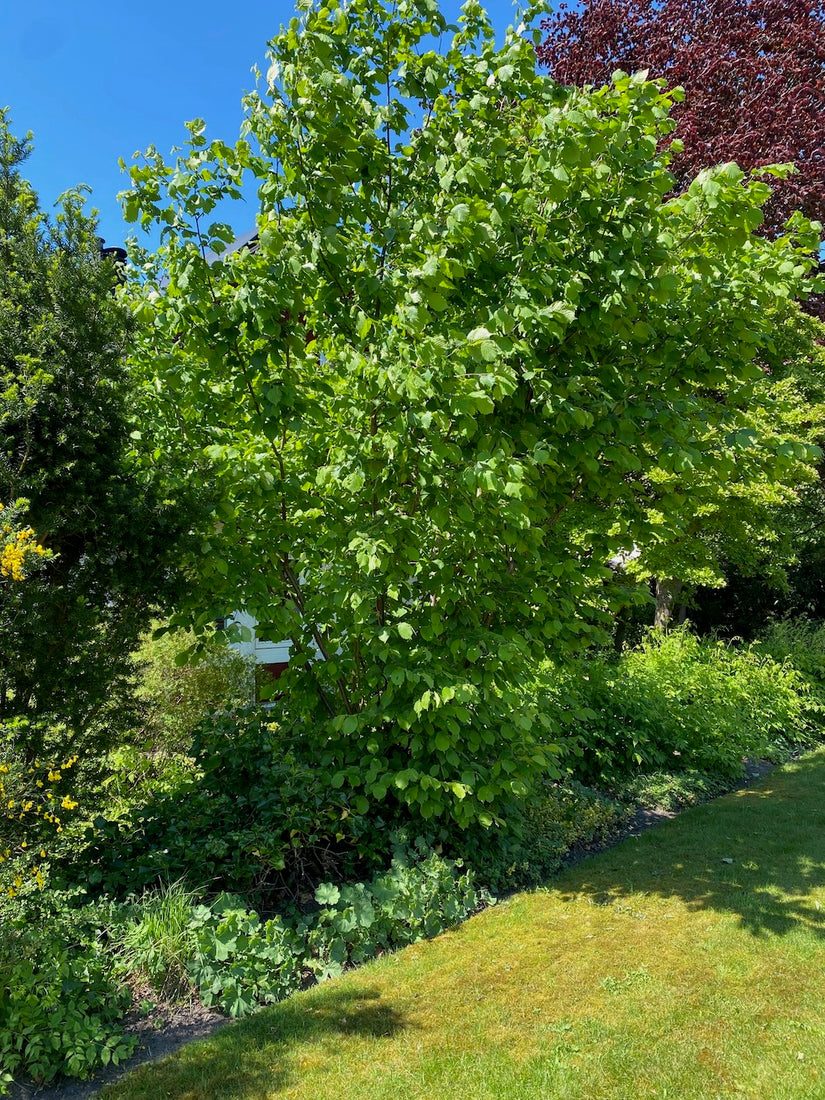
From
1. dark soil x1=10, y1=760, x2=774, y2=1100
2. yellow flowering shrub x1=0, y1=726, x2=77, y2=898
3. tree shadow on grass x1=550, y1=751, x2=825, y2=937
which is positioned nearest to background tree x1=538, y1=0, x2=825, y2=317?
tree shadow on grass x1=550, y1=751, x2=825, y2=937

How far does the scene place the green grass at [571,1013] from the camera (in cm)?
266

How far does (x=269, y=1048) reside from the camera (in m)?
2.87

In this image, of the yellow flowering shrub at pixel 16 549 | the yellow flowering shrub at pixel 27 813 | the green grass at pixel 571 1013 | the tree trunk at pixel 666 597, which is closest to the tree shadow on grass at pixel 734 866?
the green grass at pixel 571 1013

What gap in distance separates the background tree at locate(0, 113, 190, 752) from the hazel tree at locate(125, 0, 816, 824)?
0.91 ft

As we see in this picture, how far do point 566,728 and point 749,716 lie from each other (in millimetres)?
3089

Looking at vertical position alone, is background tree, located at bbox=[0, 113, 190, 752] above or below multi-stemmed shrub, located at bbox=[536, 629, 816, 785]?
above

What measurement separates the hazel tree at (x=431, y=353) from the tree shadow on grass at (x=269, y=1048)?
1082 mm

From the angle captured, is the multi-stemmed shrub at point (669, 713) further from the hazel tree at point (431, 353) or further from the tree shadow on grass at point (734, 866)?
the hazel tree at point (431, 353)

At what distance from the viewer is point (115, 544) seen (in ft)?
12.0

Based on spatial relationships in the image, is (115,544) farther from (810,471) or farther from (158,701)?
(810,471)

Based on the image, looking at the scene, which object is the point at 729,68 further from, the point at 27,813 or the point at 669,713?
the point at 27,813

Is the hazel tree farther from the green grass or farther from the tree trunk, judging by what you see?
the tree trunk

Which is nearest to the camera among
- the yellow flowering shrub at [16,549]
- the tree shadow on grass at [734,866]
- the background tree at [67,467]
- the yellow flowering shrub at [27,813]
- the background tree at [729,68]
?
the yellow flowering shrub at [16,549]

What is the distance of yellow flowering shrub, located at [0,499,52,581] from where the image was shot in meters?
2.93
